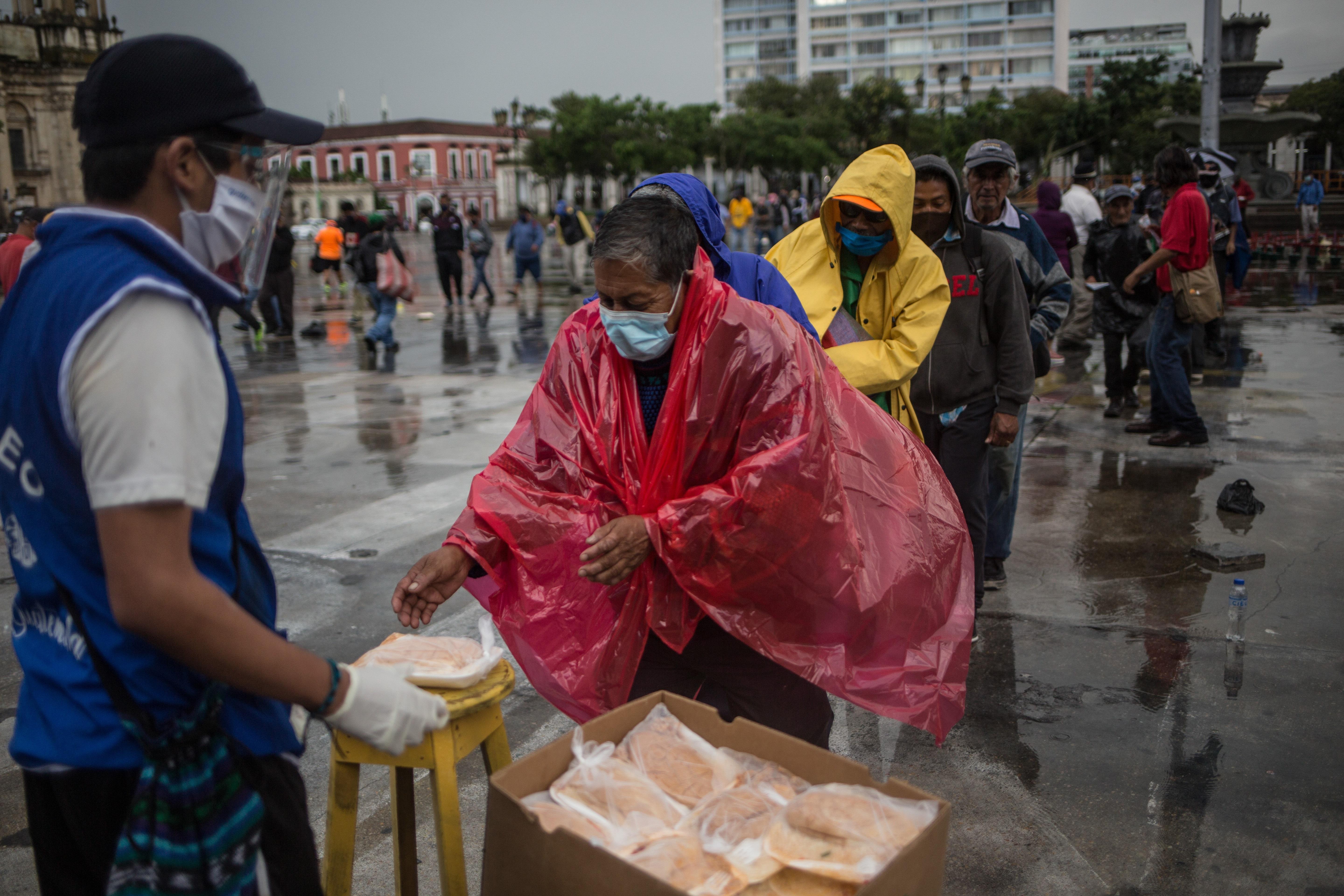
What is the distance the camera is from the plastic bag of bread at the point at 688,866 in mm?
1524

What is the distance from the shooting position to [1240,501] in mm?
5449

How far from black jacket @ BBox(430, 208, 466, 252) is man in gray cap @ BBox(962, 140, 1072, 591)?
513 inches

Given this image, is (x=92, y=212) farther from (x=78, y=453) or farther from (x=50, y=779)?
(x=50, y=779)

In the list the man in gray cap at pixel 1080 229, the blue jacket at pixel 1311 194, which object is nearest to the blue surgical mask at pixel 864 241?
the man in gray cap at pixel 1080 229

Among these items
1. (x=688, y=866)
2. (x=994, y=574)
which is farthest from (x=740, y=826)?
(x=994, y=574)

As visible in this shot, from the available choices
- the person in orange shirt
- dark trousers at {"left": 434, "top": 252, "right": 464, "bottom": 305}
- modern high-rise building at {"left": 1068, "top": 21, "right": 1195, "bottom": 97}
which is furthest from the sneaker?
modern high-rise building at {"left": 1068, "top": 21, "right": 1195, "bottom": 97}

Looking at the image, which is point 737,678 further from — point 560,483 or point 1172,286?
point 1172,286

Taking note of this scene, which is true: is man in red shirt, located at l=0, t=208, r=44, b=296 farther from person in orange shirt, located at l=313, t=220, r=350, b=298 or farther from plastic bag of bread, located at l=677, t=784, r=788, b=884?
person in orange shirt, located at l=313, t=220, r=350, b=298

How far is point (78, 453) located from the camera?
1.29 m

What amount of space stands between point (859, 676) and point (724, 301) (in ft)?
2.89

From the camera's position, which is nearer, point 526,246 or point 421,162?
point 526,246

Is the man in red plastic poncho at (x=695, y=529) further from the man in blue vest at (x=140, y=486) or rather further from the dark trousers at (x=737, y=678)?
the man in blue vest at (x=140, y=486)

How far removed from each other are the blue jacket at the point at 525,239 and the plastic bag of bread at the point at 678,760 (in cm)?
1740

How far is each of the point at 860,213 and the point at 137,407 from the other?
2.63 meters
